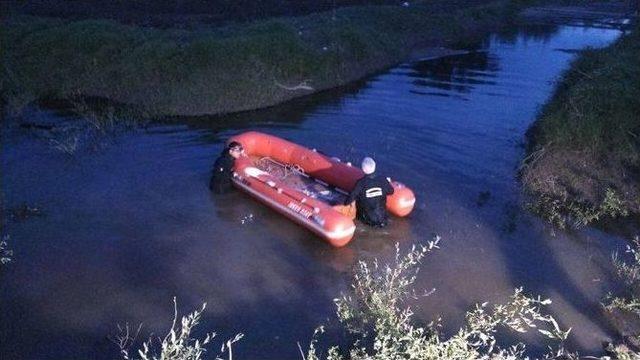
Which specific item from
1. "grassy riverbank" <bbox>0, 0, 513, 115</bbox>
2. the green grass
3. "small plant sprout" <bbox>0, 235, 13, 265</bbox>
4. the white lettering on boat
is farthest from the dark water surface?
"grassy riverbank" <bbox>0, 0, 513, 115</bbox>

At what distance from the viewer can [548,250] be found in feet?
25.9

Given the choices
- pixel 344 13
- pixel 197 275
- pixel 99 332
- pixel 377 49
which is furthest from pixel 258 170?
pixel 344 13

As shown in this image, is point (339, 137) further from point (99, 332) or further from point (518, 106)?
point (99, 332)

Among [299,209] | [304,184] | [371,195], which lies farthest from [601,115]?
[299,209]

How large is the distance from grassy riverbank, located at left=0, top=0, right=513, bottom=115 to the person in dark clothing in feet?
16.4

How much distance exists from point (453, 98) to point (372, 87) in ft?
8.99

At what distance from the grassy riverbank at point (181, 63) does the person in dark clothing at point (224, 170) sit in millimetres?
5000

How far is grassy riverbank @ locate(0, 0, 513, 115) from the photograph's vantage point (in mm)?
14445

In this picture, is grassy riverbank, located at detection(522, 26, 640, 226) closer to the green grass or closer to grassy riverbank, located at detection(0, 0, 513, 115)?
the green grass

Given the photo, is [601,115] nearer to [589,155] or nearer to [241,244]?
[589,155]

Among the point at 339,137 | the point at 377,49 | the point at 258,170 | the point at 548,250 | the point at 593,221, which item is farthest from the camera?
the point at 377,49

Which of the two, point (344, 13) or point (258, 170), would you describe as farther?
point (344, 13)

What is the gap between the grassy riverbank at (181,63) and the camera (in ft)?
47.4

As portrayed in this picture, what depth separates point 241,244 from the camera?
26.6 ft
